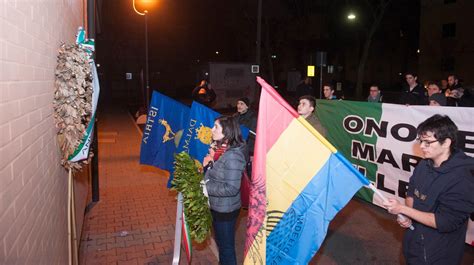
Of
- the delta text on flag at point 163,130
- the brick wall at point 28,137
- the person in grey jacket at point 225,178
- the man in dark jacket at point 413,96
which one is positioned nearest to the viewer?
the brick wall at point 28,137

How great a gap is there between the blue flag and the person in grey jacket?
4.47 ft

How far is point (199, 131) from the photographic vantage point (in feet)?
18.7

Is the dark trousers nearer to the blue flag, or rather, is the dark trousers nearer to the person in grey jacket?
the person in grey jacket

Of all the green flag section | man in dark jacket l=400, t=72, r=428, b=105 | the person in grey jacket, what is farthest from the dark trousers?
man in dark jacket l=400, t=72, r=428, b=105

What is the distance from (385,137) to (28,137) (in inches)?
221

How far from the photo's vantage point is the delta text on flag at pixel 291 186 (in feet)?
9.23

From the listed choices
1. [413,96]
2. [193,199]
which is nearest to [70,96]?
[193,199]

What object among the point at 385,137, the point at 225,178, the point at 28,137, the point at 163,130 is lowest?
the point at 225,178

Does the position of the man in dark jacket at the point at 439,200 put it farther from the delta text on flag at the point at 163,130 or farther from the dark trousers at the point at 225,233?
the delta text on flag at the point at 163,130

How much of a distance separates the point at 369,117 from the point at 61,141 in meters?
5.17

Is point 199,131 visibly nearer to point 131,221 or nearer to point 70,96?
point 131,221

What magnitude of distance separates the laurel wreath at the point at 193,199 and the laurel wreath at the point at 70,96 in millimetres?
1019

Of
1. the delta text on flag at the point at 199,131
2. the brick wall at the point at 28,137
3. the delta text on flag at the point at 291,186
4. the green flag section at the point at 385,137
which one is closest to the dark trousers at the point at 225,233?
the delta text on flag at the point at 291,186

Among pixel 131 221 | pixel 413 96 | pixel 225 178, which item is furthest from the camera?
pixel 413 96
